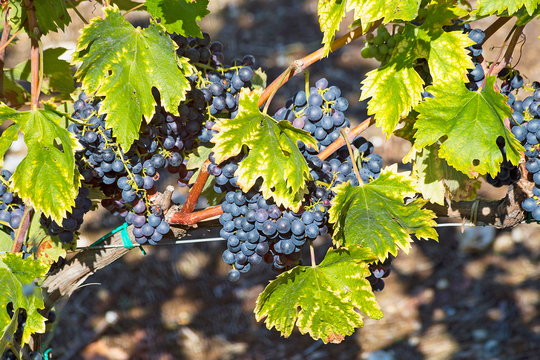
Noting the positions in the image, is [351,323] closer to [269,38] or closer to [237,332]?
[237,332]

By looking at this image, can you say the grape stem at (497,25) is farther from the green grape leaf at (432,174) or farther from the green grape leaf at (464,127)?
the green grape leaf at (432,174)

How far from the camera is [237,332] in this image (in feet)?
9.30

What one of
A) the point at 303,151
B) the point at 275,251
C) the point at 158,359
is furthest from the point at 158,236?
the point at 158,359

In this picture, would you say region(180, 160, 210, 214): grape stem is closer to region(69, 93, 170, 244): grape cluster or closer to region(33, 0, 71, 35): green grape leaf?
region(69, 93, 170, 244): grape cluster

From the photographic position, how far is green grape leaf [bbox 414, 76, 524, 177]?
87cm

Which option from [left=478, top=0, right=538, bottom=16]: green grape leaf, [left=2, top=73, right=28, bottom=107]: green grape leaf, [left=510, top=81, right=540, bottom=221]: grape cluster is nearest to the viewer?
[left=478, top=0, right=538, bottom=16]: green grape leaf

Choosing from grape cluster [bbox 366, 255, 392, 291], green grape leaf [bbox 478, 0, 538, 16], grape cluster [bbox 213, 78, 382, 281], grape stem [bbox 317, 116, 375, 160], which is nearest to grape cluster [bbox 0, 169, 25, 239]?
grape cluster [bbox 213, 78, 382, 281]

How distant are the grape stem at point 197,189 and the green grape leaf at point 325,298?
10.4 inches

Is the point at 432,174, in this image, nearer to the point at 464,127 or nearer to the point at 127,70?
the point at 464,127

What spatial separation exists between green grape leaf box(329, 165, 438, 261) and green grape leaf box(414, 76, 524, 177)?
101 millimetres

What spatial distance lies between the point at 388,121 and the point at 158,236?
1.94 ft

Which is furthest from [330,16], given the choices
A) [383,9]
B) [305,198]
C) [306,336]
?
[306,336]

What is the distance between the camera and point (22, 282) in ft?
3.18

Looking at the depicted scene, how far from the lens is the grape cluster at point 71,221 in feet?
3.25
